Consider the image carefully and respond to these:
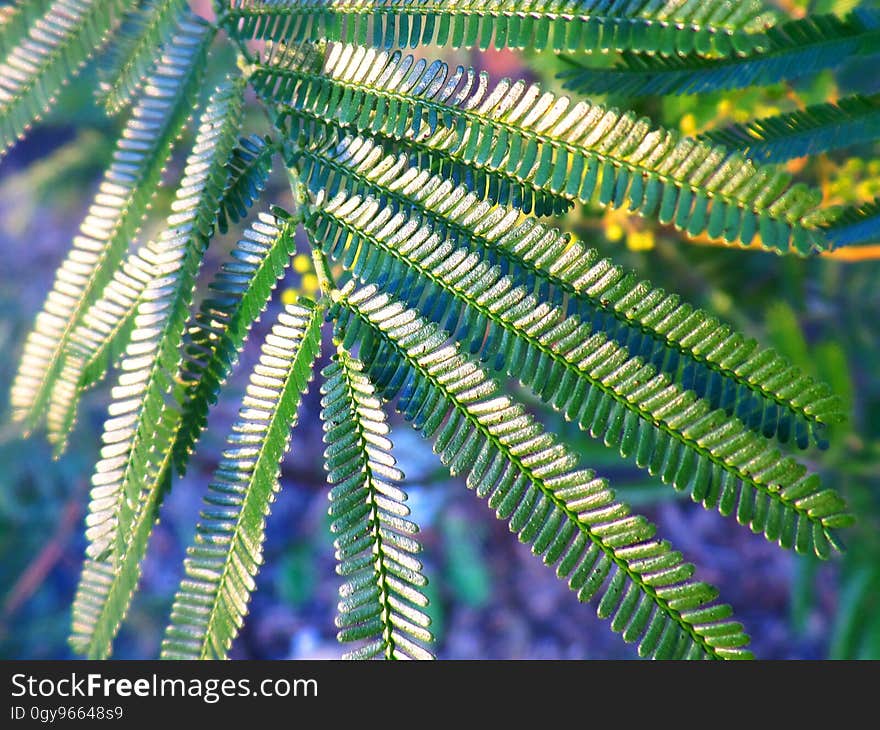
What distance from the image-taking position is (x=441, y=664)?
1002mm

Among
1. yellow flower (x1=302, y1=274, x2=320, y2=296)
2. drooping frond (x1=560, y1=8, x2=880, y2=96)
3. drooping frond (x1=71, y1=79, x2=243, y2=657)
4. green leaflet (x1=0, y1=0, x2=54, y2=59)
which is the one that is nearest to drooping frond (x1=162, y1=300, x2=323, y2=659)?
drooping frond (x1=71, y1=79, x2=243, y2=657)

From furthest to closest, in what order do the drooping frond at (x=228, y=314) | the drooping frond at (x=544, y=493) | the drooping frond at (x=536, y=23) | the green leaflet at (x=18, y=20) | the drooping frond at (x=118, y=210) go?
the green leaflet at (x=18, y=20)
the drooping frond at (x=118, y=210)
the drooping frond at (x=228, y=314)
the drooping frond at (x=536, y=23)
the drooping frond at (x=544, y=493)

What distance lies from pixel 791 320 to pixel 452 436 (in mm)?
1718

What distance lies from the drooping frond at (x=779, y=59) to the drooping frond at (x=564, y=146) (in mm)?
193

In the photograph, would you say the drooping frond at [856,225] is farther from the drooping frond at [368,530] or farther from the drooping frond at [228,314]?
the drooping frond at [228,314]

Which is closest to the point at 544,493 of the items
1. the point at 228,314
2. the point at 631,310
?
the point at 631,310

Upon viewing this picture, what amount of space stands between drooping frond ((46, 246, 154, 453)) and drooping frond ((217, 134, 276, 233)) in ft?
0.54

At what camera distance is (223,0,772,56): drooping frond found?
98 centimetres

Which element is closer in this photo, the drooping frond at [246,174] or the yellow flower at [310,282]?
the drooping frond at [246,174]

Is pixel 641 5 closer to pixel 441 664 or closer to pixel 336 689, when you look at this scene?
pixel 441 664

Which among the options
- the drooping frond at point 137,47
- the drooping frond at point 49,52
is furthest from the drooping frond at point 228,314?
the drooping frond at point 49,52

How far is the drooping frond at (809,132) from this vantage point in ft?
3.80

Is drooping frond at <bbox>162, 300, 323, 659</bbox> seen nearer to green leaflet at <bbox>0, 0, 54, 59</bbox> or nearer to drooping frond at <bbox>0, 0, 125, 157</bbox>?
drooping frond at <bbox>0, 0, 125, 157</bbox>

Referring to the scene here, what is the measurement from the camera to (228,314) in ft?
3.70
